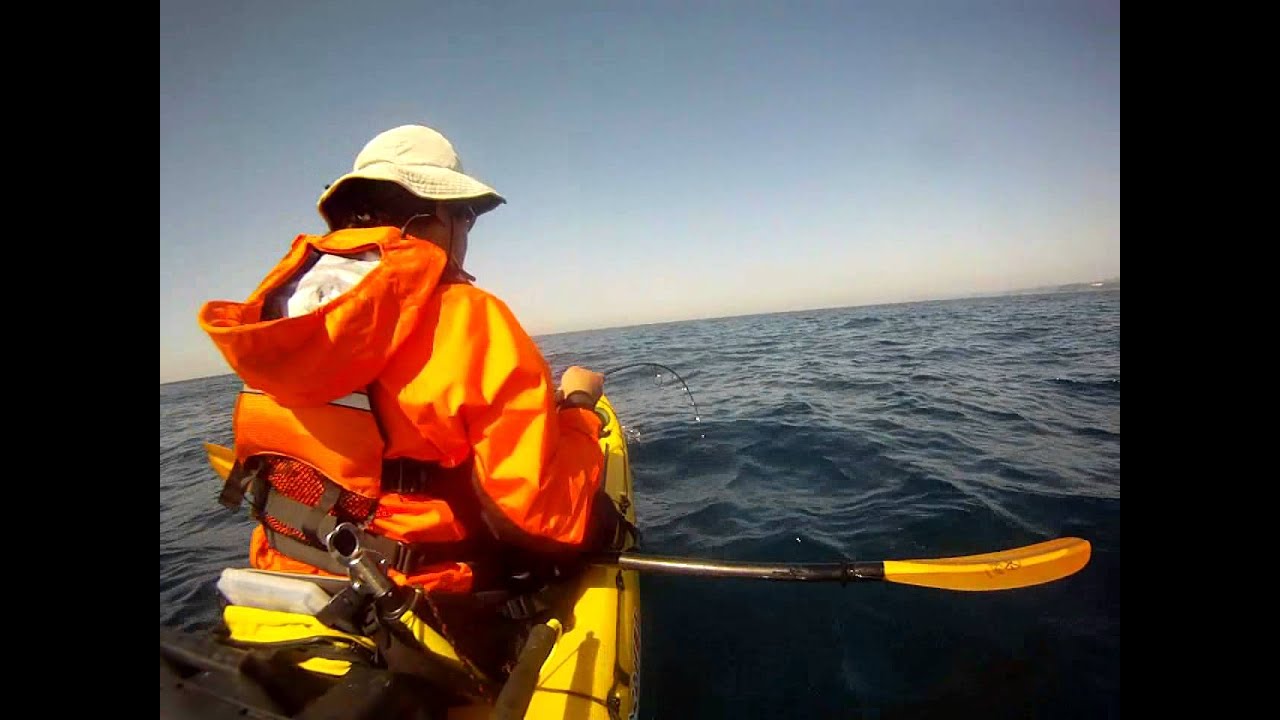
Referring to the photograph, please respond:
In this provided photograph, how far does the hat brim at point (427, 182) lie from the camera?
210 cm

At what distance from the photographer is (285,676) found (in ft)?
4.66

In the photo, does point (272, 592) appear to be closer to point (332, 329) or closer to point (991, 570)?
point (332, 329)

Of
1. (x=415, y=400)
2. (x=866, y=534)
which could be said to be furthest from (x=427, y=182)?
(x=866, y=534)

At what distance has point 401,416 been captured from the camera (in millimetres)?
1843

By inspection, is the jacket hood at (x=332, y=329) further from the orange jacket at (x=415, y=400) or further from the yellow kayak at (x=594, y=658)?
the yellow kayak at (x=594, y=658)

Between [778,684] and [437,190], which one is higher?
[437,190]

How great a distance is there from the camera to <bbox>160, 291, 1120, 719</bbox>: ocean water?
285 centimetres

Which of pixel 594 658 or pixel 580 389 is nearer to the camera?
pixel 594 658

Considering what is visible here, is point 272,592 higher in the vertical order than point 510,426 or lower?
lower

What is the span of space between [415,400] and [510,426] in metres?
0.34
